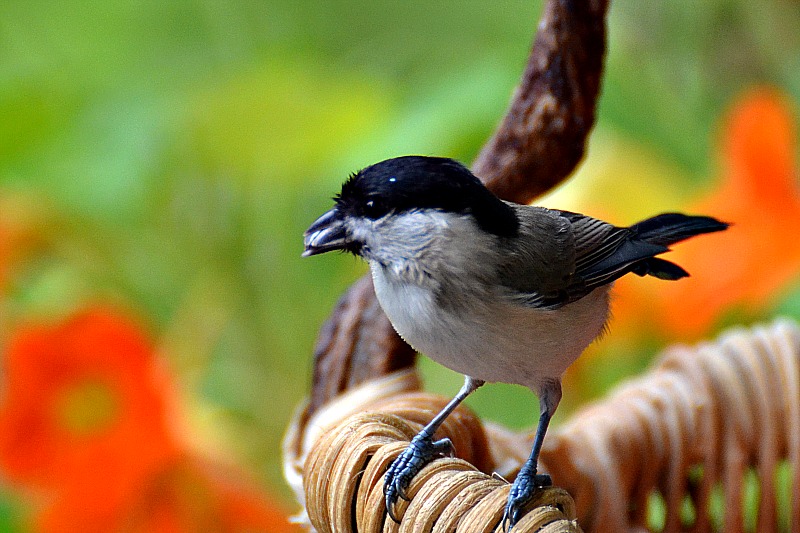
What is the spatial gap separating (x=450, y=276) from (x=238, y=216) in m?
0.87

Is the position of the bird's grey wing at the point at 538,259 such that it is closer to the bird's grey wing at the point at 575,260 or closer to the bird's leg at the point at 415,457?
the bird's grey wing at the point at 575,260

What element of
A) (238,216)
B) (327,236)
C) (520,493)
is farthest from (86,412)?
(520,493)

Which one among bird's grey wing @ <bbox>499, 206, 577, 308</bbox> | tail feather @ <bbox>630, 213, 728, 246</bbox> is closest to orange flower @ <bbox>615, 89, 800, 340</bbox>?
tail feather @ <bbox>630, 213, 728, 246</bbox>

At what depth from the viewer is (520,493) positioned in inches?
25.4

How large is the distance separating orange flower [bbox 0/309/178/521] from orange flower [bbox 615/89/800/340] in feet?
2.38

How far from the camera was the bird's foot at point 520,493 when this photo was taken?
60 cm

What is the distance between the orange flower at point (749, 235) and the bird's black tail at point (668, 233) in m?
0.41

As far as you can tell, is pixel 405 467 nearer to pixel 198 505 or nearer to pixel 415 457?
pixel 415 457

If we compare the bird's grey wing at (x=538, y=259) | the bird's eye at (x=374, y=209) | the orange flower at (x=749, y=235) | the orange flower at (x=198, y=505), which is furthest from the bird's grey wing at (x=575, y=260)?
the orange flower at (x=198, y=505)

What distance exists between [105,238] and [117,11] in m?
0.64

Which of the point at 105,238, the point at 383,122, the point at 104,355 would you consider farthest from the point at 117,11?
the point at 104,355

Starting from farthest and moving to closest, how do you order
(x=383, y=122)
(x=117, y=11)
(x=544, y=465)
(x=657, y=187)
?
(x=117, y=11), (x=657, y=187), (x=383, y=122), (x=544, y=465)

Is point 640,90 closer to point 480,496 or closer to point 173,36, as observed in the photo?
point 173,36

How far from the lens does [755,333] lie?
3.56 ft
